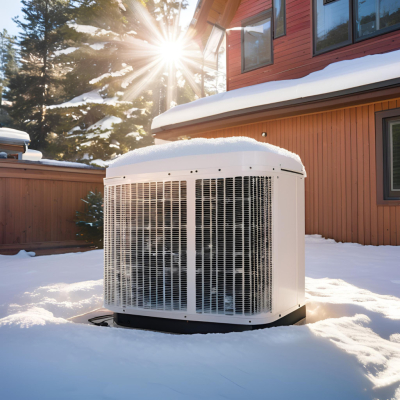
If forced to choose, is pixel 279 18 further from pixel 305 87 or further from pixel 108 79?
pixel 108 79

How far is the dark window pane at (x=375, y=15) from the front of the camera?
557 cm

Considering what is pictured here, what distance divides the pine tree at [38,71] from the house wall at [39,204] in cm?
Answer: 1456

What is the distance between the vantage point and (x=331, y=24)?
249 inches

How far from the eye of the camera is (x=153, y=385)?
1272 millimetres

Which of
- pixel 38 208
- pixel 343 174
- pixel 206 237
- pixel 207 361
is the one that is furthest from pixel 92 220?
pixel 207 361

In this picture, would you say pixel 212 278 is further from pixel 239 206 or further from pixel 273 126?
pixel 273 126

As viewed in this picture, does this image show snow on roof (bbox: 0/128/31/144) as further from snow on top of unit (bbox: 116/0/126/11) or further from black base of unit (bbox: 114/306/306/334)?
black base of unit (bbox: 114/306/306/334)

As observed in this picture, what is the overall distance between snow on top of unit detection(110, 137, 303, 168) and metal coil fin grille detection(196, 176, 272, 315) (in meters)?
0.17

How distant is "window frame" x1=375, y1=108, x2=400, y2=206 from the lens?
17.1 feet

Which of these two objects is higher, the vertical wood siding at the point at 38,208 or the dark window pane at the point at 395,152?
the dark window pane at the point at 395,152

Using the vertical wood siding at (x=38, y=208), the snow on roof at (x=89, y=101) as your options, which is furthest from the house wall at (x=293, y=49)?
the snow on roof at (x=89, y=101)

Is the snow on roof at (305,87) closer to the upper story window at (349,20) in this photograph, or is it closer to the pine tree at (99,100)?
the upper story window at (349,20)

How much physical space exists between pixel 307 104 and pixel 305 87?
0.28 metres

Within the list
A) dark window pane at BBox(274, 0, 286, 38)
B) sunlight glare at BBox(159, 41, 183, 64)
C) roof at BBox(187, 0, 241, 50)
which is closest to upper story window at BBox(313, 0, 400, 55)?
dark window pane at BBox(274, 0, 286, 38)
